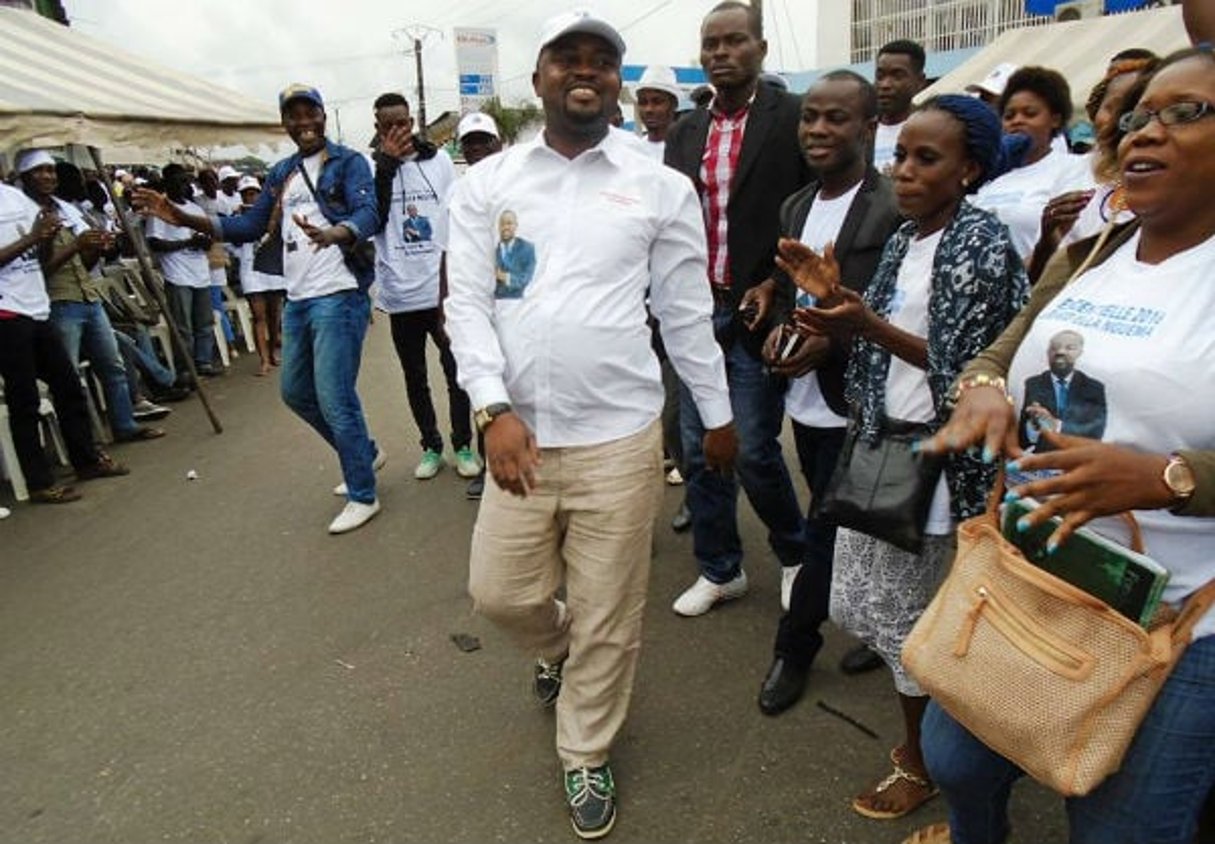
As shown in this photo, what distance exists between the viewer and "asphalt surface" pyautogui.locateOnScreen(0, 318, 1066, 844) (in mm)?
2459

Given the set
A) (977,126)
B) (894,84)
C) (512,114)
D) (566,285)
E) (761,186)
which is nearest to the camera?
(977,126)

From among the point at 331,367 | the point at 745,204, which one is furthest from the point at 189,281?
the point at 745,204

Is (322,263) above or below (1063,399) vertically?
above

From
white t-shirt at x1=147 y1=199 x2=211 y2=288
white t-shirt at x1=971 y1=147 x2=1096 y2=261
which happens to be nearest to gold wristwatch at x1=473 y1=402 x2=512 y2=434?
white t-shirt at x1=971 y1=147 x2=1096 y2=261

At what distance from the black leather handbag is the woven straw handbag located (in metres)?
0.51

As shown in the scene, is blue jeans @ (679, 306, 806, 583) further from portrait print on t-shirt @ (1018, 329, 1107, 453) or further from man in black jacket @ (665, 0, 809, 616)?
portrait print on t-shirt @ (1018, 329, 1107, 453)

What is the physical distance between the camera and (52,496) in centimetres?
528

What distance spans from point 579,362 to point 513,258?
0.33 metres

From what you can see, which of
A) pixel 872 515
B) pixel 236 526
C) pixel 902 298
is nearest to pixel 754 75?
pixel 902 298

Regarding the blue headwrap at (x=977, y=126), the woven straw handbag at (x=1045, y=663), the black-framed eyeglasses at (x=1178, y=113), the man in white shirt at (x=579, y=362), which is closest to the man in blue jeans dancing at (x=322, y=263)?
the man in white shirt at (x=579, y=362)

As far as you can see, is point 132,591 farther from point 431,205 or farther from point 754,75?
point 754,75

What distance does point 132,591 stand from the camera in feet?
13.3

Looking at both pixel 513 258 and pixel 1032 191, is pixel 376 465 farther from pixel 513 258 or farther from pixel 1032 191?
pixel 1032 191

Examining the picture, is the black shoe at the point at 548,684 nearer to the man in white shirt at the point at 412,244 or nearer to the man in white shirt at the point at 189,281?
the man in white shirt at the point at 412,244
